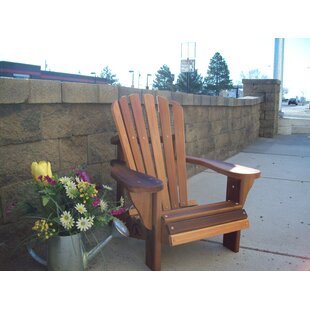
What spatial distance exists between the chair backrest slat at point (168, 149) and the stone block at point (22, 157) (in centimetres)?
77

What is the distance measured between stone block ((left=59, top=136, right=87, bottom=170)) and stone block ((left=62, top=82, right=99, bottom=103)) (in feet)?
0.84

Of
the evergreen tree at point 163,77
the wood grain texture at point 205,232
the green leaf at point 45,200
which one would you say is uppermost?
the evergreen tree at point 163,77

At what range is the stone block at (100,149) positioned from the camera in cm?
257

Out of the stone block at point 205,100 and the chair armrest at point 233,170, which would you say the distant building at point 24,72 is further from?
the chair armrest at point 233,170

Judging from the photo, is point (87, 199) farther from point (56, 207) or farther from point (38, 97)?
point (38, 97)

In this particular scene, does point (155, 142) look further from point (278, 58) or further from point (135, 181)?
point (278, 58)

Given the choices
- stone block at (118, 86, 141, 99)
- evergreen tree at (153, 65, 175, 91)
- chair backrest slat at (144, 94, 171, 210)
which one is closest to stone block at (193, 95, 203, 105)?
stone block at (118, 86, 141, 99)

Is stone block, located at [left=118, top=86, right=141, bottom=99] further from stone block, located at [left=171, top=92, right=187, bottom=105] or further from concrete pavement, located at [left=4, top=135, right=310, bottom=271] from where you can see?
concrete pavement, located at [left=4, top=135, right=310, bottom=271]

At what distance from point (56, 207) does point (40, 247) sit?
546 millimetres

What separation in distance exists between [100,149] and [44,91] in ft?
2.32

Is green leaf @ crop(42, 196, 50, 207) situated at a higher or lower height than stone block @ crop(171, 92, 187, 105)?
lower

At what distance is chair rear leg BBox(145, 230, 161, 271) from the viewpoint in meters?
2.02

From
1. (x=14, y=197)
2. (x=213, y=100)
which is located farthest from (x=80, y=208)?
(x=213, y=100)

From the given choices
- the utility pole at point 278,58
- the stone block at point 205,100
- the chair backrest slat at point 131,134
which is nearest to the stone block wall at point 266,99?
the utility pole at point 278,58
